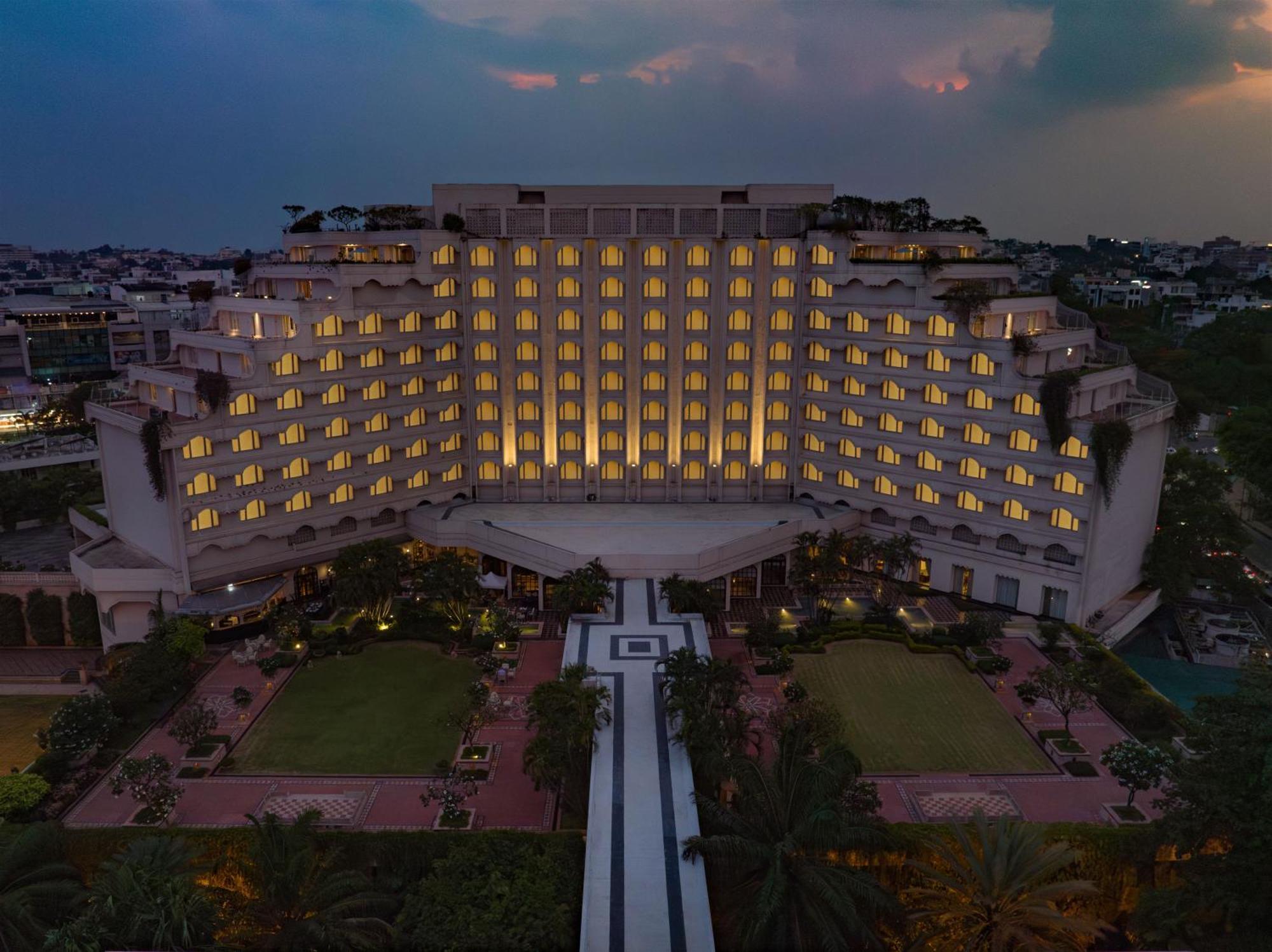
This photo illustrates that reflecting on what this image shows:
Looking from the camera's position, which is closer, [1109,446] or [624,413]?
[1109,446]

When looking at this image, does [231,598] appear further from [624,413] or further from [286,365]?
[624,413]

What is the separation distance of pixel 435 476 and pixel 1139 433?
158 ft

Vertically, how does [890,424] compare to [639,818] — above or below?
above

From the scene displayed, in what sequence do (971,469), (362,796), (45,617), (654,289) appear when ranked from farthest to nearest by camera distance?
1. (654,289)
2. (971,469)
3. (45,617)
4. (362,796)

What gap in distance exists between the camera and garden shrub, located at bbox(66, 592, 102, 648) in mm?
55219

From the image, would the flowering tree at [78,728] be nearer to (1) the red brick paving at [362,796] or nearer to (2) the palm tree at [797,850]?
(1) the red brick paving at [362,796]

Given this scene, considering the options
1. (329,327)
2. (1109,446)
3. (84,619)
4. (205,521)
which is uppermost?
(329,327)

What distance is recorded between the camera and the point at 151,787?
3528cm

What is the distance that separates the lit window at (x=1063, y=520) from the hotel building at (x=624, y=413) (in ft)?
0.37

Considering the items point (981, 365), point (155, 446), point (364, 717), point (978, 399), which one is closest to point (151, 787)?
point (364, 717)

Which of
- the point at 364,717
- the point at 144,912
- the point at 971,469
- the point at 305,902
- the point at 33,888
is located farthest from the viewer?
the point at 971,469

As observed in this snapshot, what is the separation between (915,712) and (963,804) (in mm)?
7936

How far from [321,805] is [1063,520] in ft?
146

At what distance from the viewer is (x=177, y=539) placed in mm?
52062
